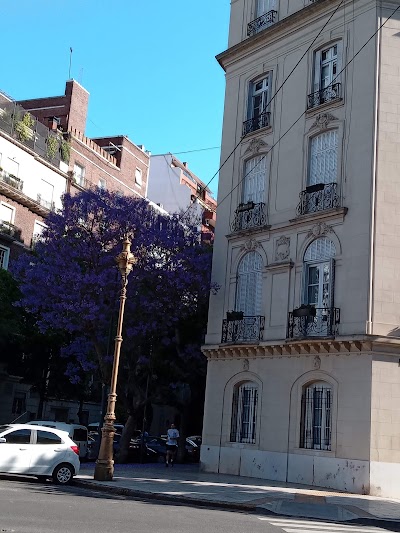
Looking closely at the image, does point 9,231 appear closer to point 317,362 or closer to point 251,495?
point 317,362

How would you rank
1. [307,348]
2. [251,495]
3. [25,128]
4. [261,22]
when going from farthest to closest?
[25,128], [261,22], [307,348], [251,495]

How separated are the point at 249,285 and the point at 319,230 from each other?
3.58m

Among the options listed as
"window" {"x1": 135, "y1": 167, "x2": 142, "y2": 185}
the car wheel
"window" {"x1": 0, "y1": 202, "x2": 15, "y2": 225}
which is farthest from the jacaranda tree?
"window" {"x1": 135, "y1": 167, "x2": 142, "y2": 185}

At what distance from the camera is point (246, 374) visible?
2405 cm

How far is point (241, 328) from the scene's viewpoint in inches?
963

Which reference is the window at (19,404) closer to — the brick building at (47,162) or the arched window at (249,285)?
the brick building at (47,162)

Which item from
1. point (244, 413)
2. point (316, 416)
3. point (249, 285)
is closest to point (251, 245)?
point (249, 285)

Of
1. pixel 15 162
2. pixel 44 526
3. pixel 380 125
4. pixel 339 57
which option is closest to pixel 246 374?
pixel 380 125

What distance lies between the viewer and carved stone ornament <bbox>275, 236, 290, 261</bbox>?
77.9 feet

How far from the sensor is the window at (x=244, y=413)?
77.5 feet

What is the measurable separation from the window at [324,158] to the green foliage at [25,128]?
69.9 feet

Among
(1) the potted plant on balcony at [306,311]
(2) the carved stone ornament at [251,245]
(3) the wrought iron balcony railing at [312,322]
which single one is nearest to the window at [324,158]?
(2) the carved stone ornament at [251,245]

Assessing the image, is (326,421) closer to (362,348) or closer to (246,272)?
(362,348)

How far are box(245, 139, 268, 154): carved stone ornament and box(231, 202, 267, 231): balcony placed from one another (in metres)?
2.07
